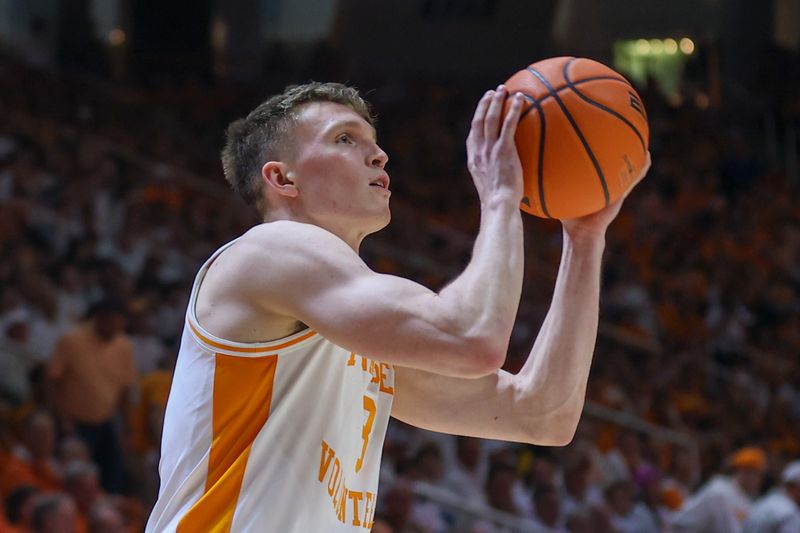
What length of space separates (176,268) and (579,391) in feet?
19.9

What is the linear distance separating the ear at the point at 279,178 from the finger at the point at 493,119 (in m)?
0.43

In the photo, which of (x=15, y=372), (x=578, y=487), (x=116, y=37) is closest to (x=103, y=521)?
(x=15, y=372)

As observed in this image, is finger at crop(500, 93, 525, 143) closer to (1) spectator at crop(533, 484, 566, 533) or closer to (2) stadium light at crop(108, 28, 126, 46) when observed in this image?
(1) spectator at crop(533, 484, 566, 533)

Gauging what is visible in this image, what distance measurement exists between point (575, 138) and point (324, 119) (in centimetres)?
54

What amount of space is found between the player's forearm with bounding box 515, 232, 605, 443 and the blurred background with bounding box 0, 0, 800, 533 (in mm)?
2968

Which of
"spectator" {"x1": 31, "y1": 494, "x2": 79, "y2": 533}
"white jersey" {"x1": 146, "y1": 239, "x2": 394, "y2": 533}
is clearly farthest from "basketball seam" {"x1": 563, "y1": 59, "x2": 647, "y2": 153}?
"spectator" {"x1": 31, "y1": 494, "x2": 79, "y2": 533}

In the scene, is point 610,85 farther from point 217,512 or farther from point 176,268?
point 176,268

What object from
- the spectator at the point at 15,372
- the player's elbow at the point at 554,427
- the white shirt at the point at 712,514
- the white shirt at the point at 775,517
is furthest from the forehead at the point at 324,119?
the white shirt at the point at 712,514

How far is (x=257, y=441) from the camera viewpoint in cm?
221

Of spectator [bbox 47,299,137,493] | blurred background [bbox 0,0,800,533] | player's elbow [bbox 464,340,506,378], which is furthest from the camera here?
blurred background [bbox 0,0,800,533]

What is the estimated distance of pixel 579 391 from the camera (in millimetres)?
2652

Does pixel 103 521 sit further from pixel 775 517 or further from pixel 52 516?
pixel 775 517

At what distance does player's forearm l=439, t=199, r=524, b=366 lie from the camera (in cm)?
210

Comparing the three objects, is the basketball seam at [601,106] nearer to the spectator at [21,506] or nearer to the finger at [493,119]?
the finger at [493,119]
